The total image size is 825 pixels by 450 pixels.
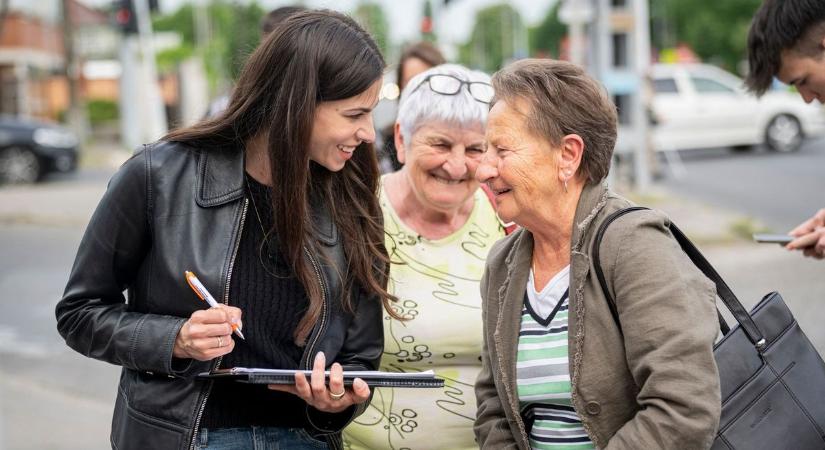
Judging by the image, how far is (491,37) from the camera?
110000 mm

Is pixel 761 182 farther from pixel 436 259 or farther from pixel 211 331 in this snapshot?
pixel 211 331

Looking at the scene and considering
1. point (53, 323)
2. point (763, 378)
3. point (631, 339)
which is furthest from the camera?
point (53, 323)

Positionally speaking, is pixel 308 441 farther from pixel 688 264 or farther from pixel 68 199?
pixel 68 199

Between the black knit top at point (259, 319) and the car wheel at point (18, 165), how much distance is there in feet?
62.8

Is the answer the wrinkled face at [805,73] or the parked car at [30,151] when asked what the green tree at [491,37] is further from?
the wrinkled face at [805,73]

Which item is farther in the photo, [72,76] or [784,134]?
[72,76]

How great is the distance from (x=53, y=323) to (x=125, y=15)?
39.1 feet

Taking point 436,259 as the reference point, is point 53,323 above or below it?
below

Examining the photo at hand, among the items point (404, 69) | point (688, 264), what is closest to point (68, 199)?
point (404, 69)

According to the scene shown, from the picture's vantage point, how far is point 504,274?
255 centimetres

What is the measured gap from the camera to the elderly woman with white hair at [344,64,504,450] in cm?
299

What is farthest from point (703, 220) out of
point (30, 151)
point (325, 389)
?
point (30, 151)

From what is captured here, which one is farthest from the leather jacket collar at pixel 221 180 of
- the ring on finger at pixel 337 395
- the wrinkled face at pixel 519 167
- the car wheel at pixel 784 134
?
the car wheel at pixel 784 134

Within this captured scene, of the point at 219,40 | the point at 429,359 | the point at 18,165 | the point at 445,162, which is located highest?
the point at 219,40
